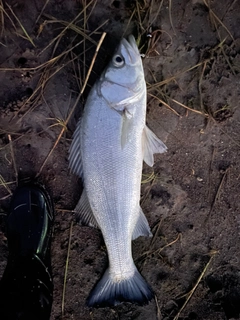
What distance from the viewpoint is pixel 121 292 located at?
275 centimetres

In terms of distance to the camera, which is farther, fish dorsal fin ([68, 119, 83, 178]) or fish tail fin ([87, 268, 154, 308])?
fish tail fin ([87, 268, 154, 308])

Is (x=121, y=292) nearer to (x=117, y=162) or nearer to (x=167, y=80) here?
(x=117, y=162)

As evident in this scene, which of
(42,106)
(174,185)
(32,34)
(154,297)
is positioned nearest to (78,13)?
(32,34)

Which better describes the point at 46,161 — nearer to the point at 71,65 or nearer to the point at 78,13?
the point at 71,65

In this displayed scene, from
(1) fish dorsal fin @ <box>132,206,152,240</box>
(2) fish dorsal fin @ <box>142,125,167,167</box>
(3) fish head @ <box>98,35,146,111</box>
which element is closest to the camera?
(3) fish head @ <box>98,35,146,111</box>

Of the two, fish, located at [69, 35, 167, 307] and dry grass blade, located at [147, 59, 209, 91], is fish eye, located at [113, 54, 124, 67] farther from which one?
dry grass blade, located at [147, 59, 209, 91]

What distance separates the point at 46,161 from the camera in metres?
2.89

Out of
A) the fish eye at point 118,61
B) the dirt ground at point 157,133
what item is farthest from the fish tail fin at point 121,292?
the fish eye at point 118,61

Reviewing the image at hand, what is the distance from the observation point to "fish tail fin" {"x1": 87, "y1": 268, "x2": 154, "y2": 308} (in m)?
2.75

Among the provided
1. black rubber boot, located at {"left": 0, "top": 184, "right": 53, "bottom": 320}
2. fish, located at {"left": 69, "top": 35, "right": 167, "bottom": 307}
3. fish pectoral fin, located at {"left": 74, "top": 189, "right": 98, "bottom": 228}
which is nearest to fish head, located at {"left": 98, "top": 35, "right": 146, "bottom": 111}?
fish, located at {"left": 69, "top": 35, "right": 167, "bottom": 307}

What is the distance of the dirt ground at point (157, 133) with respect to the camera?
2.76 metres

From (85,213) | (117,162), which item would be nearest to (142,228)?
(85,213)

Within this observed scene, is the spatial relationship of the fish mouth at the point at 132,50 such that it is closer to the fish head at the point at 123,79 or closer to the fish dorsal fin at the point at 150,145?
the fish head at the point at 123,79

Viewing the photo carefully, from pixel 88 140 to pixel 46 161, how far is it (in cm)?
51
